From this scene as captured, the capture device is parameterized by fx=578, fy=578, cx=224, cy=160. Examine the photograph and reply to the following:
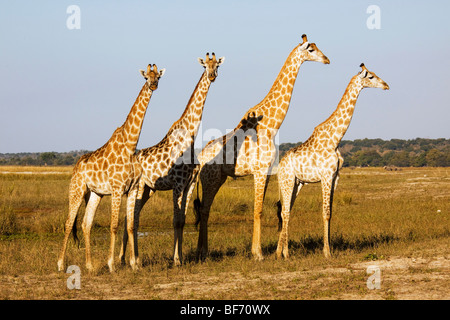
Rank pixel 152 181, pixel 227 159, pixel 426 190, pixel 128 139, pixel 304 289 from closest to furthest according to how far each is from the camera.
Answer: pixel 304 289 → pixel 128 139 → pixel 152 181 → pixel 227 159 → pixel 426 190

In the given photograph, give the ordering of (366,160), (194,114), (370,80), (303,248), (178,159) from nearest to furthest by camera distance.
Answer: (178,159)
(194,114)
(370,80)
(303,248)
(366,160)

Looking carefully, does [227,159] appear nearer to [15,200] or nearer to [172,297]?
[172,297]

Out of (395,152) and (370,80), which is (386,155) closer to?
(395,152)

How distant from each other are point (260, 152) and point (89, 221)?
12.0 feet

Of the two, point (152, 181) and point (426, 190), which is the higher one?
point (152, 181)

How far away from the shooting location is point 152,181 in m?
11.1

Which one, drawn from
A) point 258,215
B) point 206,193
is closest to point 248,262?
point 258,215

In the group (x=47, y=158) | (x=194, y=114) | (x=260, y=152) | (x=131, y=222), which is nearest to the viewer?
(x=131, y=222)

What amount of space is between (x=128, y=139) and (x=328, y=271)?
4.11m

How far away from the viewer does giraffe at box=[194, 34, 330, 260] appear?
38.1 ft

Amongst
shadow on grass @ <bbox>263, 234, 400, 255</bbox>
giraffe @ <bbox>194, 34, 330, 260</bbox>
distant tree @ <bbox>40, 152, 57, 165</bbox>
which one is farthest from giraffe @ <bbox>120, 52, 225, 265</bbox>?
distant tree @ <bbox>40, 152, 57, 165</bbox>

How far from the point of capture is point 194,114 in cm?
1122
